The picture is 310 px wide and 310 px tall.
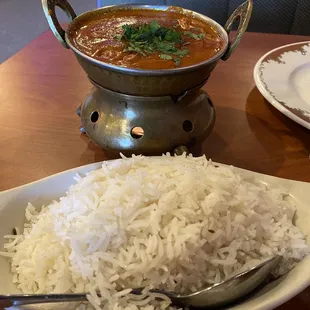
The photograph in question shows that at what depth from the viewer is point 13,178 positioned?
91 centimetres

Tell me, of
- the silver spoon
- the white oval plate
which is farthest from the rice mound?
the white oval plate

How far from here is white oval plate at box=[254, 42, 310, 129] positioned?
3.50 ft

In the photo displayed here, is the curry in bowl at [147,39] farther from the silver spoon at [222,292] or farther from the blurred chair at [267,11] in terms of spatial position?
the blurred chair at [267,11]

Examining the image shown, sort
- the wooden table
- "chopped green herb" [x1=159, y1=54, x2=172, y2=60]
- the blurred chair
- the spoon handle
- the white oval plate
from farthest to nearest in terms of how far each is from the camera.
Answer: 1. the blurred chair
2. the white oval plate
3. the wooden table
4. "chopped green herb" [x1=159, y1=54, x2=172, y2=60]
5. the spoon handle

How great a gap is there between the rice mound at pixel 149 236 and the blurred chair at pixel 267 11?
131cm

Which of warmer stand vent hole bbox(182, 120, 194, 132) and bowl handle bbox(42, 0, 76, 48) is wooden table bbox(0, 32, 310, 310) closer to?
warmer stand vent hole bbox(182, 120, 194, 132)

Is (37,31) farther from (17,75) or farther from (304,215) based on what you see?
(304,215)

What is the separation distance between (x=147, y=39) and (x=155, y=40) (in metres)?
0.02

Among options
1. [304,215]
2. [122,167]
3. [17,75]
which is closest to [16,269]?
[122,167]

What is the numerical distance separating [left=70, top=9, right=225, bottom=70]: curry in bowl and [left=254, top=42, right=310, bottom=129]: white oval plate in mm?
269

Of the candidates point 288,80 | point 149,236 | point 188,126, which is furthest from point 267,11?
point 149,236

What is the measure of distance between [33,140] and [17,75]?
0.34 m

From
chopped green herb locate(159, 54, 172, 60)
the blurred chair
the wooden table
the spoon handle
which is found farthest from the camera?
the blurred chair

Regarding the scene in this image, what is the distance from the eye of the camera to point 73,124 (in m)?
1.08
